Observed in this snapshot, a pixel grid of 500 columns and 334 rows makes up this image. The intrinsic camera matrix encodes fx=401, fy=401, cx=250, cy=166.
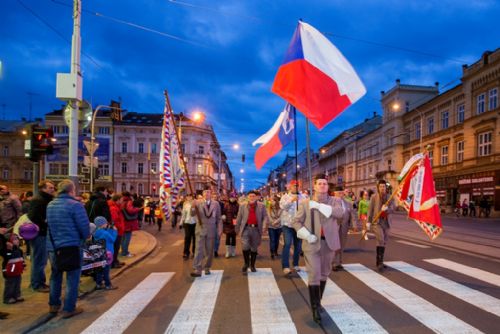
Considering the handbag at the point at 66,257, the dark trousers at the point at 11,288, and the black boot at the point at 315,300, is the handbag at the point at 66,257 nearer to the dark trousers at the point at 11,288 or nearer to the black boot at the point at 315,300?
the dark trousers at the point at 11,288

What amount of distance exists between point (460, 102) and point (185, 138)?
51.3 m

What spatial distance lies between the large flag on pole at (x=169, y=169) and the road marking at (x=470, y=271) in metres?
6.88

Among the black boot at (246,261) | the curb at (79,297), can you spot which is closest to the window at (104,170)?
the curb at (79,297)

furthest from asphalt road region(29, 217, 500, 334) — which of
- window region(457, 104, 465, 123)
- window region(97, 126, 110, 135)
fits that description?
window region(97, 126, 110, 135)

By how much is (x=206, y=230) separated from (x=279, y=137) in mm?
2639

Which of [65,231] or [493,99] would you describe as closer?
[65,231]

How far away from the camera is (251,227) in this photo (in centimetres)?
904

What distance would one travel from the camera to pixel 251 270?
883 centimetres

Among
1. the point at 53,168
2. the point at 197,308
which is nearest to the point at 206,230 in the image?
the point at 197,308

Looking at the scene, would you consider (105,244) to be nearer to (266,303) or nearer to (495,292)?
(266,303)

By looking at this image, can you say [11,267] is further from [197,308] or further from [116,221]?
[116,221]

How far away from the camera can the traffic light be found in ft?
28.3

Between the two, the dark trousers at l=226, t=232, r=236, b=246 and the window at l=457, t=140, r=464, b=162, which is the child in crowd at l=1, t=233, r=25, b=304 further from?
the window at l=457, t=140, r=464, b=162

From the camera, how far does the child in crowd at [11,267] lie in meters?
5.95
